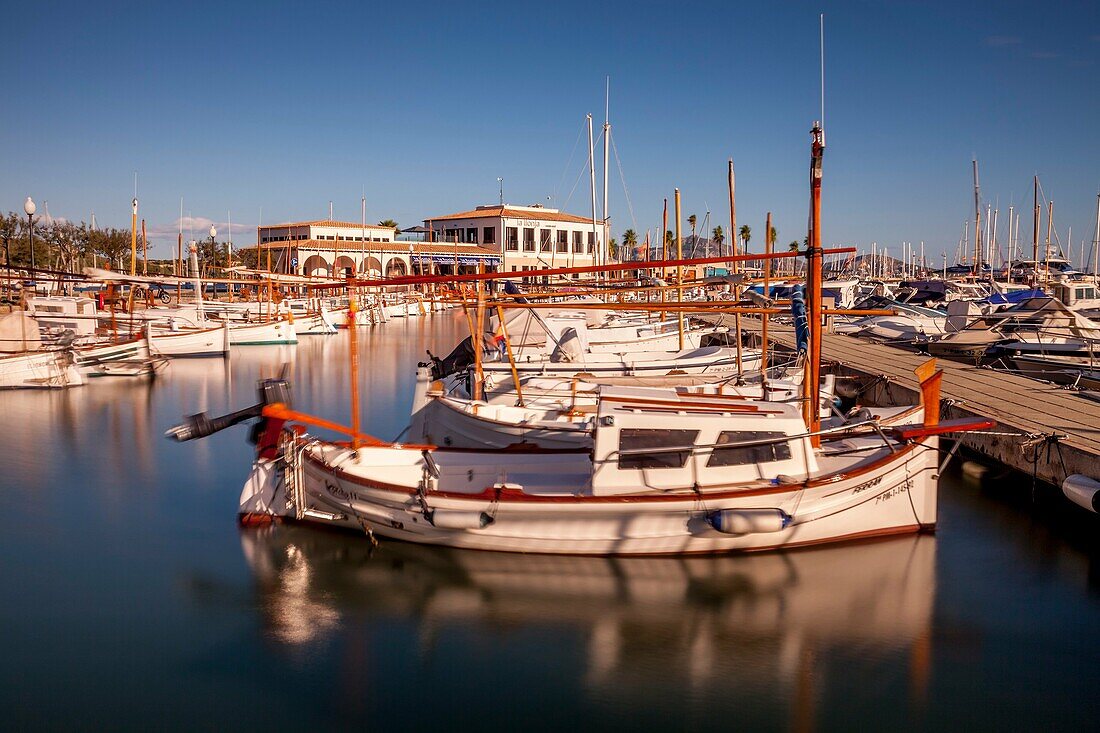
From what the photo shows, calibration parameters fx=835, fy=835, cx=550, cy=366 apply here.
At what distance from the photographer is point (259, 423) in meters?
12.4

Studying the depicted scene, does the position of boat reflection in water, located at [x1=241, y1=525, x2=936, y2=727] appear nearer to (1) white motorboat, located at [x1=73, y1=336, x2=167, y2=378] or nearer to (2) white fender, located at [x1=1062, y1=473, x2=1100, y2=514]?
(2) white fender, located at [x1=1062, y1=473, x2=1100, y2=514]

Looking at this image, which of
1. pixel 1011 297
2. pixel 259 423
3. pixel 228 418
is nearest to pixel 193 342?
pixel 259 423

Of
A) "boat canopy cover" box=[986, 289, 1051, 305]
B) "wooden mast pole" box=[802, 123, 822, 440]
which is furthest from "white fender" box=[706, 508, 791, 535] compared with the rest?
"boat canopy cover" box=[986, 289, 1051, 305]

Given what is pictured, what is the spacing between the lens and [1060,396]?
58.4 ft

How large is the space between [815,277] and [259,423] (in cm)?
866

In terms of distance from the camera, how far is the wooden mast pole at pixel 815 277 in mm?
12508

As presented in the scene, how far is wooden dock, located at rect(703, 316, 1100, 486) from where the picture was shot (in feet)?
44.9

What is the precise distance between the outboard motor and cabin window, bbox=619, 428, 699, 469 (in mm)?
4966

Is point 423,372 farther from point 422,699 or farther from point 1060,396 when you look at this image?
point 1060,396

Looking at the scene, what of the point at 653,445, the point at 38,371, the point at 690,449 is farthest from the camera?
the point at 38,371

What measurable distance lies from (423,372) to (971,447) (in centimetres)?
1112

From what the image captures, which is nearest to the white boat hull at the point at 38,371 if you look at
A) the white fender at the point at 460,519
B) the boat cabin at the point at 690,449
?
the white fender at the point at 460,519

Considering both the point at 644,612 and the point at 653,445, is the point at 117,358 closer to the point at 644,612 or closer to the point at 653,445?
the point at 653,445

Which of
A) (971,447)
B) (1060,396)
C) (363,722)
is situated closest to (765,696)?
(363,722)
